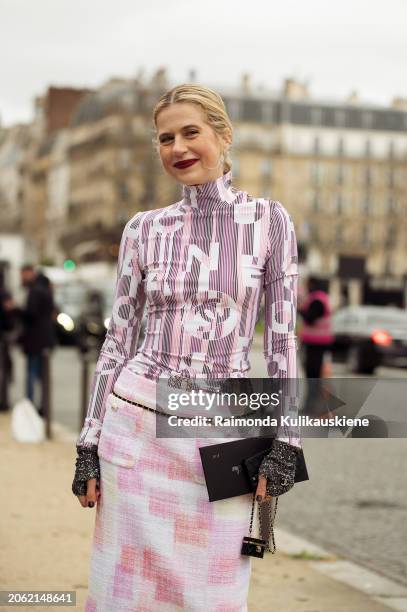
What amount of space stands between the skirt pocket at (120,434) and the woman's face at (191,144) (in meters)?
0.63

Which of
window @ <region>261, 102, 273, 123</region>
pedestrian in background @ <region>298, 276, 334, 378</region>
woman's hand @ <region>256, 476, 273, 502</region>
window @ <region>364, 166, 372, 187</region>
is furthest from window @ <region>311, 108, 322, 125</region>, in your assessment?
woman's hand @ <region>256, 476, 273, 502</region>

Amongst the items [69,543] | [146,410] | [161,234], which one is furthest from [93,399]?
[69,543]

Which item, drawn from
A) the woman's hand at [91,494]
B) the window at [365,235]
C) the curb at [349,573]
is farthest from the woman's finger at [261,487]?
the window at [365,235]

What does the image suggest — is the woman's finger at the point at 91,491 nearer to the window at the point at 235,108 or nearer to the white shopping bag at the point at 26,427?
the white shopping bag at the point at 26,427

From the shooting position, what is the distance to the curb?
6.35 metres

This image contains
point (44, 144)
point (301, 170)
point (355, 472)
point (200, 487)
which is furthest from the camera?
point (44, 144)

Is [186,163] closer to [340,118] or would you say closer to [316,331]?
[316,331]

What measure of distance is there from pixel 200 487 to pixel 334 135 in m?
112

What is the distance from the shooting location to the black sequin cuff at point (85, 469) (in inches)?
140

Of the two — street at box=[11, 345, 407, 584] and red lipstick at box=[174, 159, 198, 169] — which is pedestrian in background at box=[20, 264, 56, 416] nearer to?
street at box=[11, 345, 407, 584]

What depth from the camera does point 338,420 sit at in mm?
3643

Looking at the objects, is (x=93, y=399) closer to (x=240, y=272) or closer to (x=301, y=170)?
(x=240, y=272)

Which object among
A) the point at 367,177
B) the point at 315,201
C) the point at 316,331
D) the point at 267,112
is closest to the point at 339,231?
the point at 315,201

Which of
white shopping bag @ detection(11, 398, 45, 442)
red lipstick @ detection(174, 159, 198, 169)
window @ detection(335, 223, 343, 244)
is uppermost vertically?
window @ detection(335, 223, 343, 244)
